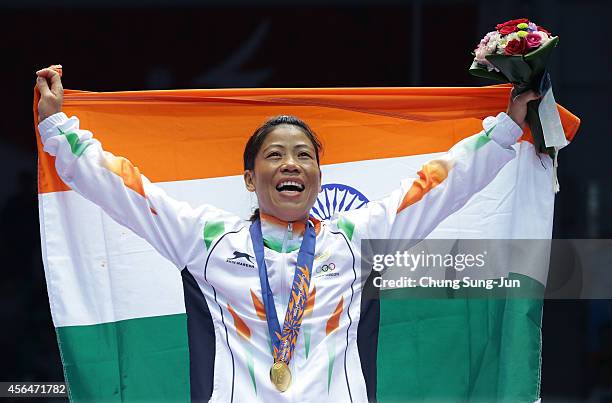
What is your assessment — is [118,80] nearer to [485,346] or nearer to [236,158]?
[236,158]

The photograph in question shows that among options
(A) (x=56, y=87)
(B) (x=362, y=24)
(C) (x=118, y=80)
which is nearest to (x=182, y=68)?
(C) (x=118, y=80)

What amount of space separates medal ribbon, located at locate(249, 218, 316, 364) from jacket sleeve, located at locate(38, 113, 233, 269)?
27cm

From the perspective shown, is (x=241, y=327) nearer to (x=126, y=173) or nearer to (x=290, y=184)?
(x=290, y=184)

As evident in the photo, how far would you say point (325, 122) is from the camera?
4.91 m

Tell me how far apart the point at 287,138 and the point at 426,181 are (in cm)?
57

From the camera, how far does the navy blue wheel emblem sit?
16.2ft

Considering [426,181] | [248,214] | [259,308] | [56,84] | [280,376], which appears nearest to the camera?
[280,376]

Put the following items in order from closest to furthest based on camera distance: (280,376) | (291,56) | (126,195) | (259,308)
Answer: (280,376) → (259,308) → (126,195) → (291,56)

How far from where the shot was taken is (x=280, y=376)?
3.87 m

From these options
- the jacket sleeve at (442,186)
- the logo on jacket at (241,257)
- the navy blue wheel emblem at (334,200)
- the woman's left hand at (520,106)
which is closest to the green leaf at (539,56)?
the woman's left hand at (520,106)

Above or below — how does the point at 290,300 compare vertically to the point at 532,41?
below

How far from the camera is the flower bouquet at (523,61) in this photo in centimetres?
416

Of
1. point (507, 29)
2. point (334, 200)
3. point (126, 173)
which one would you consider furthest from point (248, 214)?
point (507, 29)

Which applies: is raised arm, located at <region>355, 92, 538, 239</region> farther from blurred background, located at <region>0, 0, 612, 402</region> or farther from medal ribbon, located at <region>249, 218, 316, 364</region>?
blurred background, located at <region>0, 0, 612, 402</region>
